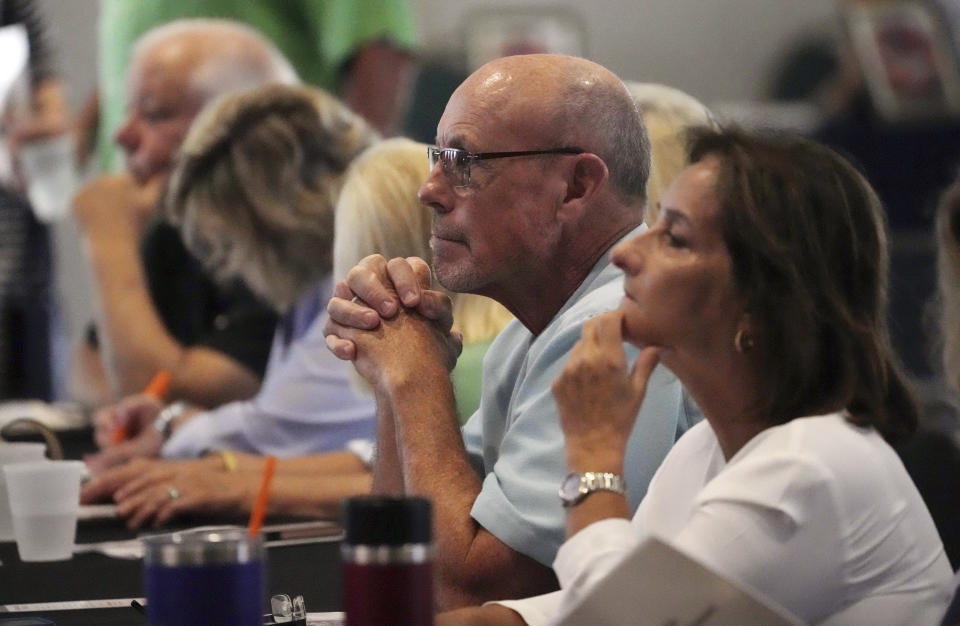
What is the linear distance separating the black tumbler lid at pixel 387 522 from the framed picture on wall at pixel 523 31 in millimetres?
7247

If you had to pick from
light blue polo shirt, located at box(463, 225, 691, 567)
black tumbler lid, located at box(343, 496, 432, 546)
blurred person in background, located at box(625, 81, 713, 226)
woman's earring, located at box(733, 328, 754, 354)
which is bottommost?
light blue polo shirt, located at box(463, 225, 691, 567)

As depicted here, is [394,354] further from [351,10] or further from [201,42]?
[351,10]

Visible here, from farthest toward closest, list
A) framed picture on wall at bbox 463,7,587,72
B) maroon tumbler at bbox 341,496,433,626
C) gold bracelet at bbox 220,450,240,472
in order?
framed picture on wall at bbox 463,7,587,72 < gold bracelet at bbox 220,450,240,472 < maroon tumbler at bbox 341,496,433,626

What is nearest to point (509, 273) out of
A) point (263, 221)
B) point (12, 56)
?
point (263, 221)

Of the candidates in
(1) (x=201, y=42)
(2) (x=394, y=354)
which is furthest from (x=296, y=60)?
(2) (x=394, y=354)

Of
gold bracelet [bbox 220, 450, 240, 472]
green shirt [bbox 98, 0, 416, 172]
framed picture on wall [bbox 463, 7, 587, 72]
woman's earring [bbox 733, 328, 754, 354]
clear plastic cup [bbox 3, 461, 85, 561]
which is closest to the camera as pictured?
woman's earring [bbox 733, 328, 754, 354]

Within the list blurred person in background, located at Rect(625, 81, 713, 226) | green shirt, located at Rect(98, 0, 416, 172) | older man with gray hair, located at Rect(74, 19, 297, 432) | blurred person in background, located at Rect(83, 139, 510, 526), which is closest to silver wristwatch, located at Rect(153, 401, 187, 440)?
older man with gray hair, located at Rect(74, 19, 297, 432)

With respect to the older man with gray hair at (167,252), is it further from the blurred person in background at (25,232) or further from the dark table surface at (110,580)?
the dark table surface at (110,580)

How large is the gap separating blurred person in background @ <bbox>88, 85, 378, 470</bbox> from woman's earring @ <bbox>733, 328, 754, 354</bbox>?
67.7 inches

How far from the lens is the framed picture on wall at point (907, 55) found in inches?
306

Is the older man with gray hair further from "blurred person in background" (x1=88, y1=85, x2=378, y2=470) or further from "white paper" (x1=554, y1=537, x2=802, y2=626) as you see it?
"white paper" (x1=554, y1=537, x2=802, y2=626)

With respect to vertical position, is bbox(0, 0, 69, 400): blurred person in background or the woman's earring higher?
the woman's earring

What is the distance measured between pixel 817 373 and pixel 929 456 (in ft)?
4.63

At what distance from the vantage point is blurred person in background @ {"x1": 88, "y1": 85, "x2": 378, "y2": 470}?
3057mm
